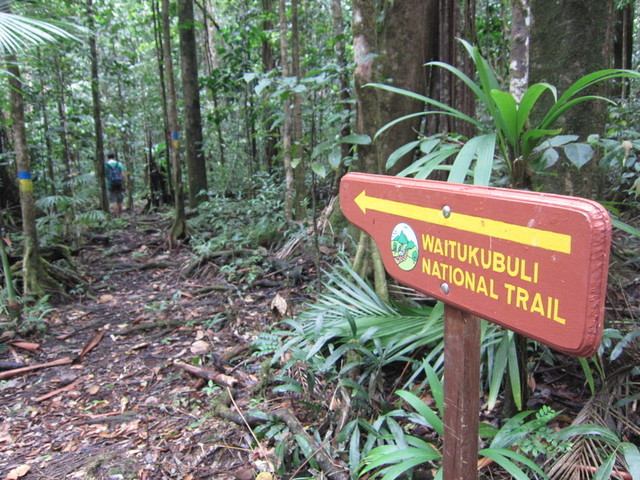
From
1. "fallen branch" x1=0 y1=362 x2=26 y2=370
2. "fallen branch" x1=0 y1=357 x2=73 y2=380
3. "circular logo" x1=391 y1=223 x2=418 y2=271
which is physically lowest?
"fallen branch" x1=0 y1=357 x2=73 y2=380

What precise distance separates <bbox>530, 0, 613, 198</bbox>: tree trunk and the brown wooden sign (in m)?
1.57

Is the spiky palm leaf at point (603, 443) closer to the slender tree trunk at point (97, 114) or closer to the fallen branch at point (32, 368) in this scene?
the fallen branch at point (32, 368)

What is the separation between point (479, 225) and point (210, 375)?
2.64 metres

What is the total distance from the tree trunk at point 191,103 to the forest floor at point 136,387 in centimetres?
350

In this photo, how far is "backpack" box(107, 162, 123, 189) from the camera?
1021 centimetres

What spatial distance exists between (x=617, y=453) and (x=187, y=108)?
841cm

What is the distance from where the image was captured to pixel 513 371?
185 centimetres

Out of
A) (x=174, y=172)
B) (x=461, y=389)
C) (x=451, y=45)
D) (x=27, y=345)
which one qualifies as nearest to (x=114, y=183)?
(x=174, y=172)

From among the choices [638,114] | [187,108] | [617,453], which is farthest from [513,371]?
[187,108]

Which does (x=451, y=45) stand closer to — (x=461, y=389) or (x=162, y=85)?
(x=461, y=389)

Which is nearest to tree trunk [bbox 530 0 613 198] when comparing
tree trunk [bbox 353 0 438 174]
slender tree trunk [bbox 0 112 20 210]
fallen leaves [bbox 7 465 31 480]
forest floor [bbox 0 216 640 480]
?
forest floor [bbox 0 216 640 480]

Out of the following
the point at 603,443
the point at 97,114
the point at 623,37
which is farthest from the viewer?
the point at 97,114

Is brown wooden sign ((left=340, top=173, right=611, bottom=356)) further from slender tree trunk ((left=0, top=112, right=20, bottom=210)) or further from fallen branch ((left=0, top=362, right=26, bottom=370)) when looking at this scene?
slender tree trunk ((left=0, top=112, right=20, bottom=210))

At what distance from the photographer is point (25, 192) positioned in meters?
4.41
